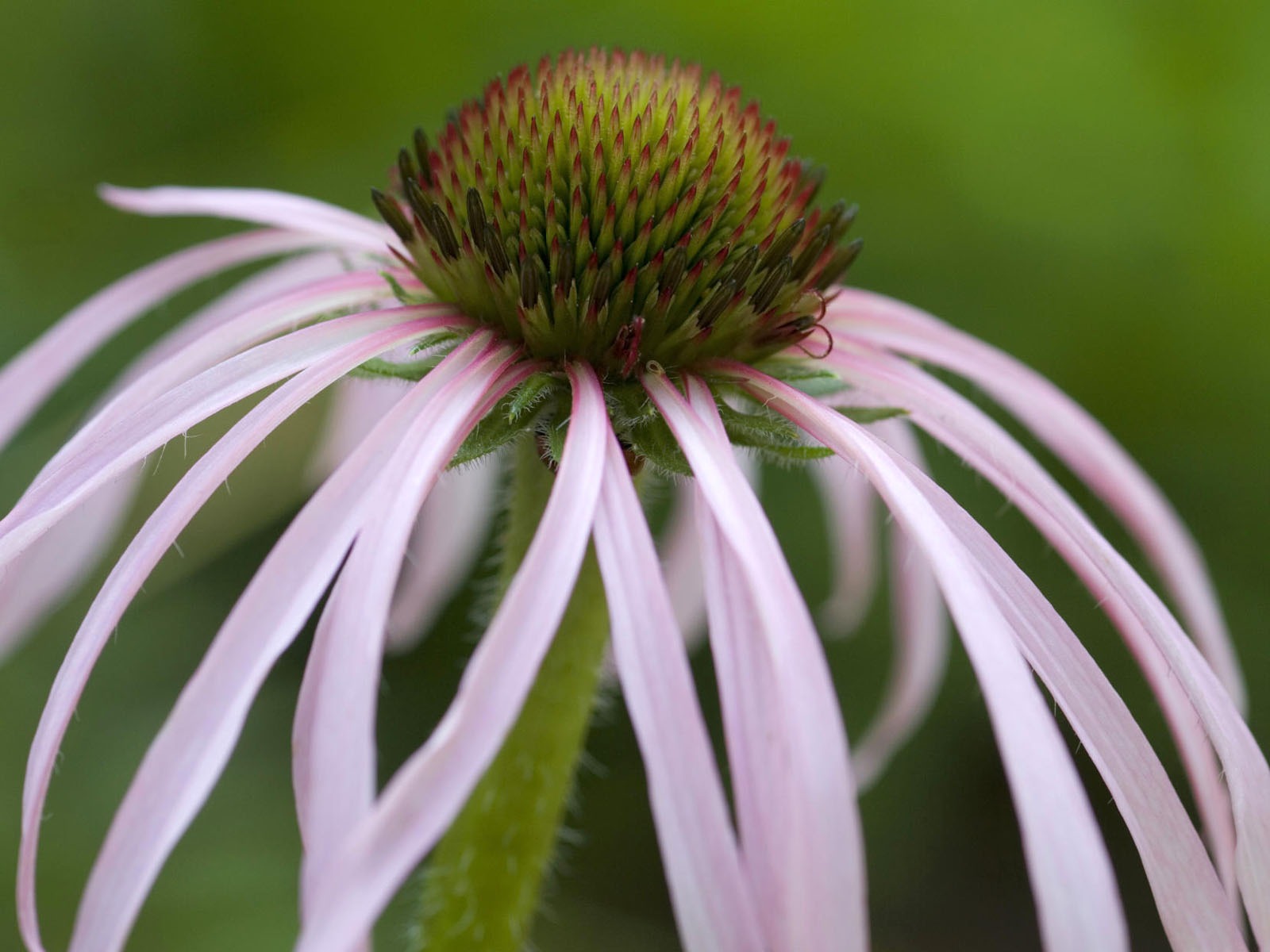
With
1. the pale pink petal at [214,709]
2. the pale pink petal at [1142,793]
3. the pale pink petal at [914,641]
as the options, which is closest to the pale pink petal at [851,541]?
the pale pink petal at [914,641]

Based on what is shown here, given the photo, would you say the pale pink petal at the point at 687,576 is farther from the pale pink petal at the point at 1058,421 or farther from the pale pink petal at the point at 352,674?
the pale pink petal at the point at 352,674

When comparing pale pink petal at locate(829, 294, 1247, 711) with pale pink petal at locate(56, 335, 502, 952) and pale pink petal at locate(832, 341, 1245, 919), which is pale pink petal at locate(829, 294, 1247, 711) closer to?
pale pink petal at locate(832, 341, 1245, 919)

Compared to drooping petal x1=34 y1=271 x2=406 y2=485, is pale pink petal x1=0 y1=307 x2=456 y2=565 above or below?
below

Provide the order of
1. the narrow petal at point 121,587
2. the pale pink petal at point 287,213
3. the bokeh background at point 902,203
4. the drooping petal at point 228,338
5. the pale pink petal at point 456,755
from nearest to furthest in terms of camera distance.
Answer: the pale pink petal at point 456,755 → the narrow petal at point 121,587 → the drooping petal at point 228,338 → the pale pink petal at point 287,213 → the bokeh background at point 902,203

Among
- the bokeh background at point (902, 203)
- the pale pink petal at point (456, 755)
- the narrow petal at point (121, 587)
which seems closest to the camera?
the pale pink petal at point (456, 755)

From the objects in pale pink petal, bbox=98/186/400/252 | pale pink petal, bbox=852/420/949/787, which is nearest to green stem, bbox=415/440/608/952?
pale pink petal, bbox=98/186/400/252

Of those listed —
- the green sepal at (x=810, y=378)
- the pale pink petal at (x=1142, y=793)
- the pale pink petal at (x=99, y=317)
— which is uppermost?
the pale pink petal at (x=99, y=317)

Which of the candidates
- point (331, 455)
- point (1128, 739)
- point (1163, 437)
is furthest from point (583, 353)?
point (1163, 437)
